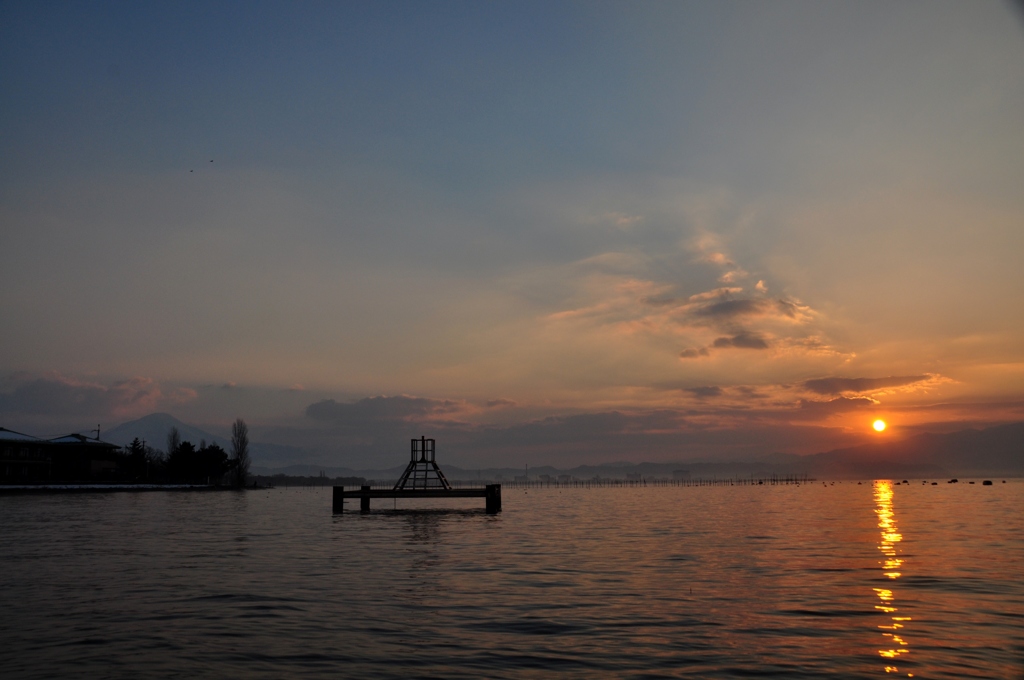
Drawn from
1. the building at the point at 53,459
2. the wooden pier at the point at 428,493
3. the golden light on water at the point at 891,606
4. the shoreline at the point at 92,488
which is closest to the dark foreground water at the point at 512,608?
the golden light on water at the point at 891,606

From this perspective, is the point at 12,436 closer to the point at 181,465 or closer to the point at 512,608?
the point at 181,465

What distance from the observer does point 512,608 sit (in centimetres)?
2144

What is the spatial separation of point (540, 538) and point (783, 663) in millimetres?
31763

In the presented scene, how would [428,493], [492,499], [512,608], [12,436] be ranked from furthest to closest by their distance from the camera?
[12,436], [492,499], [428,493], [512,608]

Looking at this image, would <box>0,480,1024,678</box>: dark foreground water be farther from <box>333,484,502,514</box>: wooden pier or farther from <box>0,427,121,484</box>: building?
<box>0,427,121,484</box>: building

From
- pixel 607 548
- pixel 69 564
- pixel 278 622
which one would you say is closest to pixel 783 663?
pixel 278 622

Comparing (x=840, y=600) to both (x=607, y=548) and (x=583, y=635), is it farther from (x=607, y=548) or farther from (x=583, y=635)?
(x=607, y=548)

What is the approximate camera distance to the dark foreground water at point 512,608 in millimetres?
15461

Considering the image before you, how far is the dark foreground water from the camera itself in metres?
15.5

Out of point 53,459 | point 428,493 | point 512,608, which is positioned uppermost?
point 53,459

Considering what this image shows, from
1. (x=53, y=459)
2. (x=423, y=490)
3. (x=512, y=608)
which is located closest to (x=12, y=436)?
(x=53, y=459)

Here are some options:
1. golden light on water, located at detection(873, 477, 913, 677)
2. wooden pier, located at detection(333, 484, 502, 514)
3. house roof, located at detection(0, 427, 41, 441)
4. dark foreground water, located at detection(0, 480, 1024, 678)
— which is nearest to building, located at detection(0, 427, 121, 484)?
house roof, located at detection(0, 427, 41, 441)

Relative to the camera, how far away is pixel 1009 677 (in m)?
14.4

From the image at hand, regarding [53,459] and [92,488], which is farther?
[53,459]
